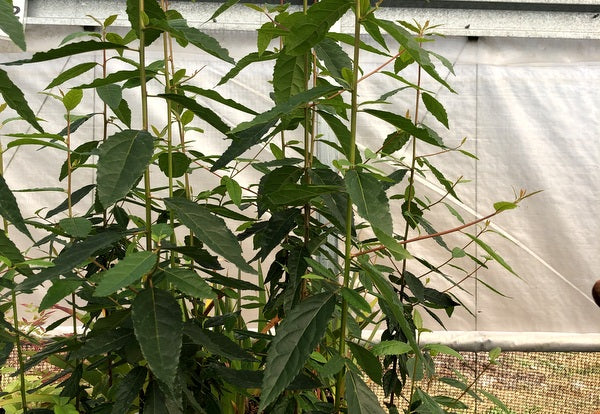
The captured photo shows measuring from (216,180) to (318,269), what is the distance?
292cm

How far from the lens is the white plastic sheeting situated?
389cm

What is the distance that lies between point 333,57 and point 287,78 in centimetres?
7

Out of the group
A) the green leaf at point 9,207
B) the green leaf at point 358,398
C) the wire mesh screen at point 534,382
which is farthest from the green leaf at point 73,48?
the wire mesh screen at point 534,382

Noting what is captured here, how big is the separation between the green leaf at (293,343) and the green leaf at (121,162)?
0.22 metres

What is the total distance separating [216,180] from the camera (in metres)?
3.69

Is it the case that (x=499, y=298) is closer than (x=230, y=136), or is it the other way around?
(x=230, y=136)

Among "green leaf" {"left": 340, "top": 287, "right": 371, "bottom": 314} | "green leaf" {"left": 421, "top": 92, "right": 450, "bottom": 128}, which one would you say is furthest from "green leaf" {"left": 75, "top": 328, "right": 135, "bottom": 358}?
"green leaf" {"left": 421, "top": 92, "right": 450, "bottom": 128}

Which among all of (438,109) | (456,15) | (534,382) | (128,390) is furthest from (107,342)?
(456,15)

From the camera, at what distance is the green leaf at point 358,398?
754 millimetres

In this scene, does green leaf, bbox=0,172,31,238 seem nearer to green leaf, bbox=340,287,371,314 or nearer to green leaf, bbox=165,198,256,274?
green leaf, bbox=165,198,256,274

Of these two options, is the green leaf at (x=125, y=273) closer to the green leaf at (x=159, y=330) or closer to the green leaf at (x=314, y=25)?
the green leaf at (x=159, y=330)

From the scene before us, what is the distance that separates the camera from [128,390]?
783mm

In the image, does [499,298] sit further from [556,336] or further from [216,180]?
[216,180]

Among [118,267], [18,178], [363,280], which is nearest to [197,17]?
[18,178]
